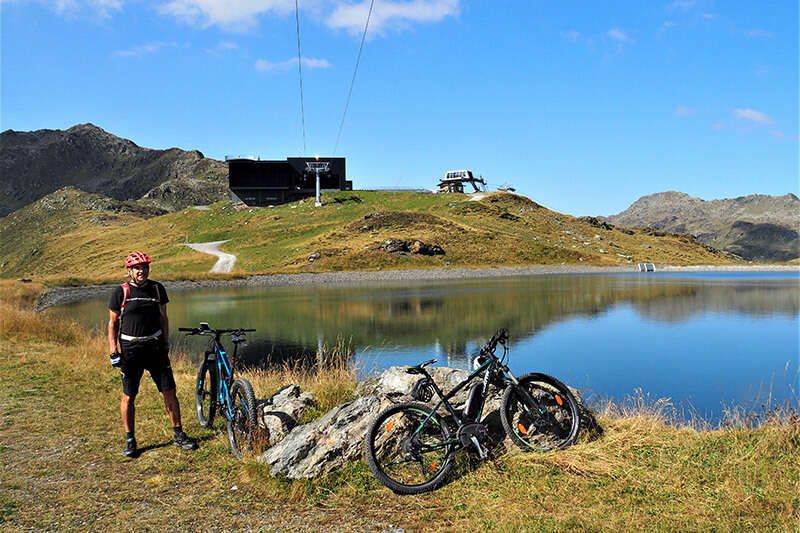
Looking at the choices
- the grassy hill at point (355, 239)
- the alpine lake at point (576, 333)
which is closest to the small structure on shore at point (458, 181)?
the grassy hill at point (355, 239)

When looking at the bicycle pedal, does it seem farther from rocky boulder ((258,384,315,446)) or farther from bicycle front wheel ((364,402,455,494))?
rocky boulder ((258,384,315,446))

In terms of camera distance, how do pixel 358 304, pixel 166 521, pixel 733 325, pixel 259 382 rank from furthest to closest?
pixel 358 304, pixel 733 325, pixel 259 382, pixel 166 521

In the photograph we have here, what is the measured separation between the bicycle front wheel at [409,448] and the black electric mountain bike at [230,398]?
2.16 metres

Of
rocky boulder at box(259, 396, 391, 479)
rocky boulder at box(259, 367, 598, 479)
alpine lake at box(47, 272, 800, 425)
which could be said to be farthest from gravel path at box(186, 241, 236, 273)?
rocky boulder at box(259, 396, 391, 479)

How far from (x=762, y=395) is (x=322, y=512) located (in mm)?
15477

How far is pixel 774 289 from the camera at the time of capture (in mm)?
59875

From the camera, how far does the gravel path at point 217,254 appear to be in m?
91.3

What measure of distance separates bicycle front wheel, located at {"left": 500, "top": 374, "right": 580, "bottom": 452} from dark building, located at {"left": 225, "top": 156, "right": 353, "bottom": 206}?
14926 cm

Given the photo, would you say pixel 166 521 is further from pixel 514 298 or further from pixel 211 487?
pixel 514 298

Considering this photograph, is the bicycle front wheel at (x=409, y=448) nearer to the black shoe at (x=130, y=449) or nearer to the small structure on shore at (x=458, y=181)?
the black shoe at (x=130, y=449)

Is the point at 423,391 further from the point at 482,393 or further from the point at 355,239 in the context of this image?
the point at 355,239

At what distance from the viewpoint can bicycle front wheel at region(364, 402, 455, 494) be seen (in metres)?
6.98

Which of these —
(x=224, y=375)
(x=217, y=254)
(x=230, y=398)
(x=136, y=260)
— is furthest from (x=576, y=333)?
(x=217, y=254)

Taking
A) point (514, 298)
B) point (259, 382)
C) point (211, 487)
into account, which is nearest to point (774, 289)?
point (514, 298)
